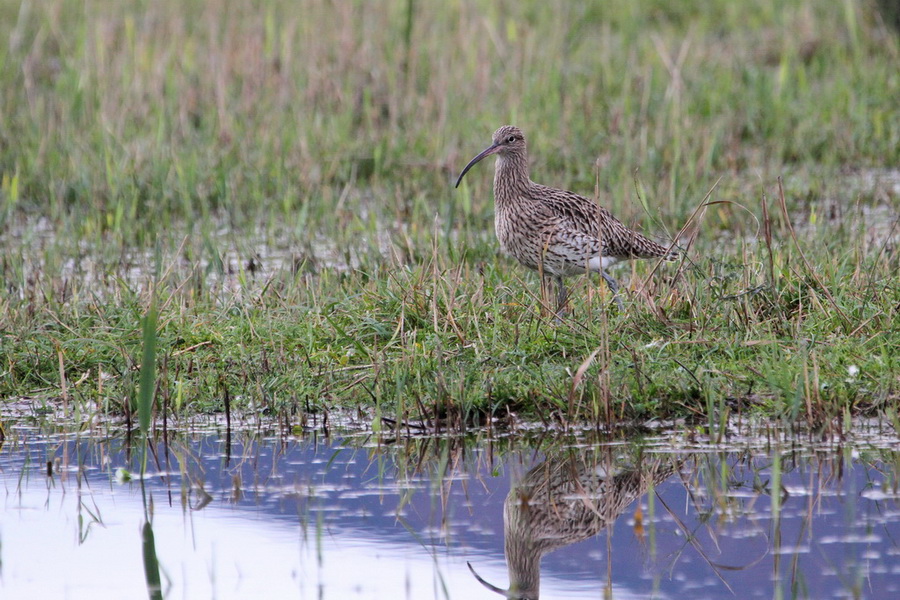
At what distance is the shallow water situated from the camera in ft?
13.7

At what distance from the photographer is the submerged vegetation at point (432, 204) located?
5871 mm

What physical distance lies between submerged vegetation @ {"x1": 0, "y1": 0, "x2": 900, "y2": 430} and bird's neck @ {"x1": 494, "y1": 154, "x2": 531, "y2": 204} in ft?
1.34

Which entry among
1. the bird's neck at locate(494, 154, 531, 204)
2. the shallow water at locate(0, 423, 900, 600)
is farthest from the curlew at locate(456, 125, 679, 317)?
the shallow water at locate(0, 423, 900, 600)

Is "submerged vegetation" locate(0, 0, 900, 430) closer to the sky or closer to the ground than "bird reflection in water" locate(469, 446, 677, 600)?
closer to the sky

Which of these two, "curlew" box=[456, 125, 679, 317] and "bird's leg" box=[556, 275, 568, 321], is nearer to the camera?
"bird's leg" box=[556, 275, 568, 321]

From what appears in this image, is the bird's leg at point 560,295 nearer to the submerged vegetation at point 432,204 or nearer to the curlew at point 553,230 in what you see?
the curlew at point 553,230

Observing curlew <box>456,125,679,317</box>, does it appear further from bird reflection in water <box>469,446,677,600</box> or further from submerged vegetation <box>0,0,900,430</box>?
bird reflection in water <box>469,446,677,600</box>

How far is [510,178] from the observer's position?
7.55 metres

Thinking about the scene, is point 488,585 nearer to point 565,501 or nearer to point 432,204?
point 565,501

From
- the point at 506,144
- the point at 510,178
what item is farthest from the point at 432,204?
the point at 510,178

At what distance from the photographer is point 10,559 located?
14.6ft

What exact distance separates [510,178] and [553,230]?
1.82ft

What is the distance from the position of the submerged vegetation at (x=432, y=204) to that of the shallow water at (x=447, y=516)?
24cm

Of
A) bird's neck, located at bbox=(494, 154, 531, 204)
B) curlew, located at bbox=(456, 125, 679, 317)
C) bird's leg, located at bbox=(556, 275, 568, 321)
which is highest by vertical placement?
bird's neck, located at bbox=(494, 154, 531, 204)
